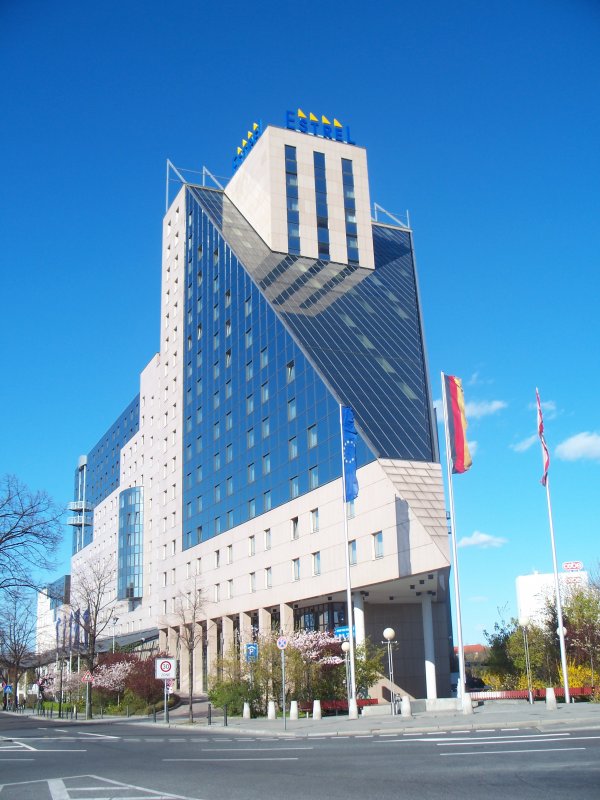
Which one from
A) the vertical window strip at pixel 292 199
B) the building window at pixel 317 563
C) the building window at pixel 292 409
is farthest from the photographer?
the vertical window strip at pixel 292 199

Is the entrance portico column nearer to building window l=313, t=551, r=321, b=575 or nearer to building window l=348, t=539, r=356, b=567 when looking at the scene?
building window l=348, t=539, r=356, b=567

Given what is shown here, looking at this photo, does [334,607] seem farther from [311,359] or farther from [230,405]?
[230,405]

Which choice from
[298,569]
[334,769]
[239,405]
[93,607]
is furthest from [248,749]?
[93,607]

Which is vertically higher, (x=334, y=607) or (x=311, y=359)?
(x=311, y=359)

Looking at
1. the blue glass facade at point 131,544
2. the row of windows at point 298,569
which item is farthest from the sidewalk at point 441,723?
the blue glass facade at point 131,544

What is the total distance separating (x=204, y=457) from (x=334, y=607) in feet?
81.6

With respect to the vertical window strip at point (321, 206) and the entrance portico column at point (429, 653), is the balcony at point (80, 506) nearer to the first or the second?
the vertical window strip at point (321, 206)

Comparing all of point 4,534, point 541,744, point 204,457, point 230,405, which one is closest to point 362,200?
point 230,405

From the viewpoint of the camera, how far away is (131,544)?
4065 inches

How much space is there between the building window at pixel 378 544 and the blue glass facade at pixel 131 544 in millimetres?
61353

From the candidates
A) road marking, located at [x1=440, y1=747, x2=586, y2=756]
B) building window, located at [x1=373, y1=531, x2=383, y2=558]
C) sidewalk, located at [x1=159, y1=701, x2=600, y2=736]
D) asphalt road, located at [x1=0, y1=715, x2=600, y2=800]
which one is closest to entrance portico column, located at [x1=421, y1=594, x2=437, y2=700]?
building window, located at [x1=373, y1=531, x2=383, y2=558]

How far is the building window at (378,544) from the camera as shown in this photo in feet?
150

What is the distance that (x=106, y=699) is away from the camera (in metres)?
69.8

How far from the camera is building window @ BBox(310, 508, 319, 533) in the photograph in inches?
2089
